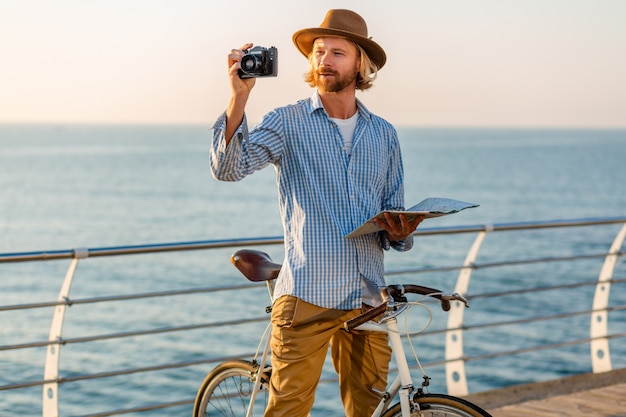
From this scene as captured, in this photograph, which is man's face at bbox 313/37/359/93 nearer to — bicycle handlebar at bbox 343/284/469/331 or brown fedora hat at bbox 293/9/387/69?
brown fedora hat at bbox 293/9/387/69

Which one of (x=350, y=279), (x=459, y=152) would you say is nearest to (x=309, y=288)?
(x=350, y=279)

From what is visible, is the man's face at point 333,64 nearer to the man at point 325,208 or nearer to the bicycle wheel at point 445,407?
the man at point 325,208

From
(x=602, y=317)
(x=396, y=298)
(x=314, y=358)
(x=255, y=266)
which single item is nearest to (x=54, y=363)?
(x=255, y=266)

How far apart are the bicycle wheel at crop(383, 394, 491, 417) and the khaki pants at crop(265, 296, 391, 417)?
24 cm

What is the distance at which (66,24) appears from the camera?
71.8 m

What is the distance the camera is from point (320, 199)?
3.03 metres

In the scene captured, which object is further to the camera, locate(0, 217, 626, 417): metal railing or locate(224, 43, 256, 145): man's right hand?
locate(0, 217, 626, 417): metal railing

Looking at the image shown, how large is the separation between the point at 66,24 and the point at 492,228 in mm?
69934

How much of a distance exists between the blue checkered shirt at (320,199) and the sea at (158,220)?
371mm

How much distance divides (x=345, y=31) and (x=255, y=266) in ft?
2.57

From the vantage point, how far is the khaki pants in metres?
3.06

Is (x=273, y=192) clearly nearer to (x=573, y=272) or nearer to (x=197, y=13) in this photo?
(x=197, y=13)

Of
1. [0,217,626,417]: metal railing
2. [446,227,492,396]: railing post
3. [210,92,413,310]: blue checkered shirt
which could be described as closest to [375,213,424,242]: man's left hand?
[210,92,413,310]: blue checkered shirt

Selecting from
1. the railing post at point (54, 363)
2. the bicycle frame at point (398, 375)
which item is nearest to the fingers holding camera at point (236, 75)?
the bicycle frame at point (398, 375)
